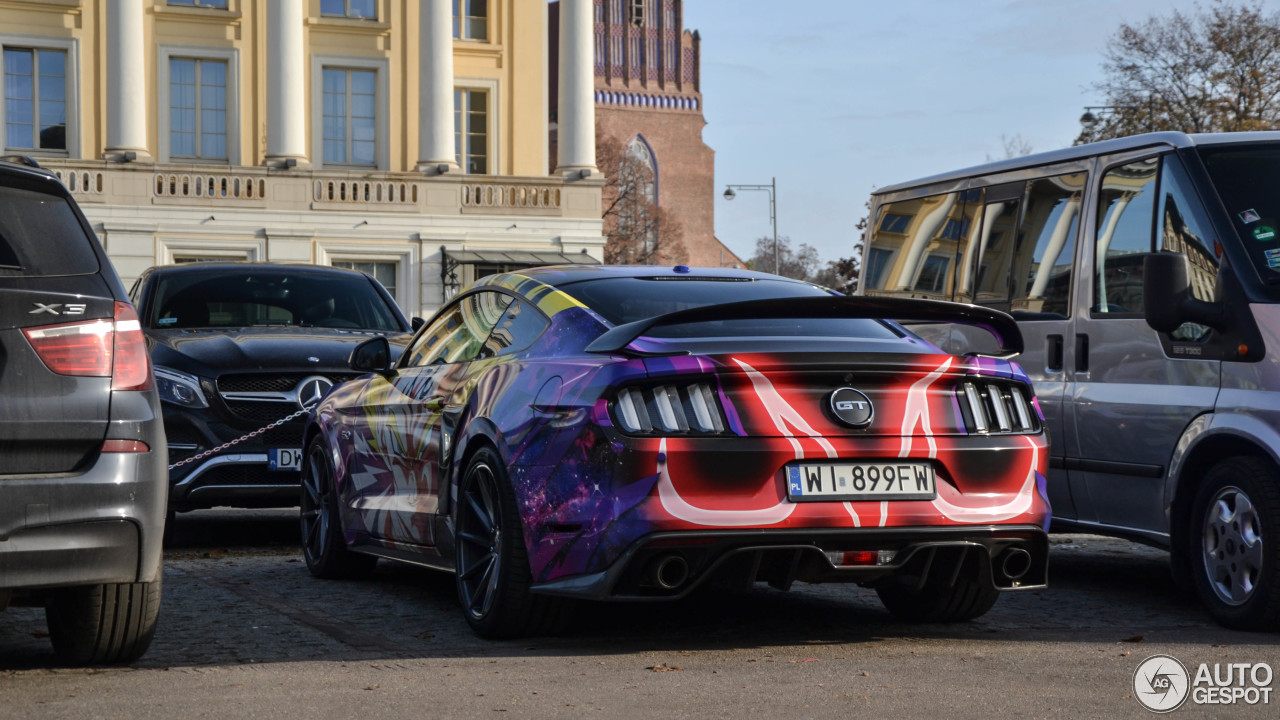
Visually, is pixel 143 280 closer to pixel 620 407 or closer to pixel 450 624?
pixel 450 624

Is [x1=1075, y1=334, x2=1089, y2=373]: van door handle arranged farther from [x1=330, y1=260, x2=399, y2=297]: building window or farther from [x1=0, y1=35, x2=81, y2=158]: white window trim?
[x1=0, y1=35, x2=81, y2=158]: white window trim

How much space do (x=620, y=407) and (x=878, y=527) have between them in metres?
1.02

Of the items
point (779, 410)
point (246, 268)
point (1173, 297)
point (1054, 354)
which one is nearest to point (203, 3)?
point (246, 268)

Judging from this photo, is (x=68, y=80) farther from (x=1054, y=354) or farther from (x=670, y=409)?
(x=670, y=409)

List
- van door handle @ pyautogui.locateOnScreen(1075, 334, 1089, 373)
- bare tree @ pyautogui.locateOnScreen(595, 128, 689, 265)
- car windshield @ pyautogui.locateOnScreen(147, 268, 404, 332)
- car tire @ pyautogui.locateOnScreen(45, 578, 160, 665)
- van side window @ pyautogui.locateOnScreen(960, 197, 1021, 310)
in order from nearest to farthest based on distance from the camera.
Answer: car tire @ pyautogui.locateOnScreen(45, 578, 160, 665)
van door handle @ pyautogui.locateOnScreen(1075, 334, 1089, 373)
van side window @ pyautogui.locateOnScreen(960, 197, 1021, 310)
car windshield @ pyautogui.locateOnScreen(147, 268, 404, 332)
bare tree @ pyautogui.locateOnScreen(595, 128, 689, 265)

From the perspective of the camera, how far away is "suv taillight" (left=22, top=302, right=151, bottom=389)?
532cm

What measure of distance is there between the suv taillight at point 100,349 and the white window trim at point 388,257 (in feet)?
113

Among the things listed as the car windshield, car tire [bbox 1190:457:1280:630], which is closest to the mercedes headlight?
the car windshield

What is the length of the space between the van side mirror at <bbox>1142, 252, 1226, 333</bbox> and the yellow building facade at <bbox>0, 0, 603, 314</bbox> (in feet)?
108

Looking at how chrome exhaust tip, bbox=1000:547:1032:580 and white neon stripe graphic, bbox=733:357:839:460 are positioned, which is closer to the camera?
white neon stripe graphic, bbox=733:357:839:460

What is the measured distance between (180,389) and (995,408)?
5726mm

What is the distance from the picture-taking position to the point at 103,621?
18.7 feet

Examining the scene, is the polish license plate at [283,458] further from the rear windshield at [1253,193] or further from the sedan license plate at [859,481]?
the rear windshield at [1253,193]

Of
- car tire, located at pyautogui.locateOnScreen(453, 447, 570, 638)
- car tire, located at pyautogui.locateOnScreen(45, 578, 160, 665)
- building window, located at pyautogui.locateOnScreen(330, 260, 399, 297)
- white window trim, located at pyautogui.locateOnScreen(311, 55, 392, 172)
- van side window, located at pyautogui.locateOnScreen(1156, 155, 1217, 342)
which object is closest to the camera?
car tire, located at pyautogui.locateOnScreen(45, 578, 160, 665)
